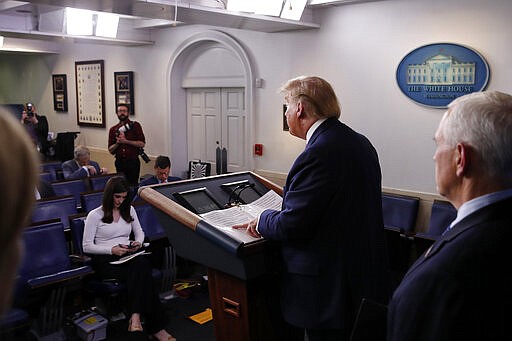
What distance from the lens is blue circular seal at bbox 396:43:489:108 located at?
4645mm

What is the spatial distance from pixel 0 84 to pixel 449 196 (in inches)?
492

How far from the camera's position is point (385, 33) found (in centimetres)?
523

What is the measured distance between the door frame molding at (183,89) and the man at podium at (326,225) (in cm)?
470

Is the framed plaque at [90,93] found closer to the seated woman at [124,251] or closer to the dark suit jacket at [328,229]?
the seated woman at [124,251]

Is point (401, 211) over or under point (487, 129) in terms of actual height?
under

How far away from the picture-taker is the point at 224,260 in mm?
1854

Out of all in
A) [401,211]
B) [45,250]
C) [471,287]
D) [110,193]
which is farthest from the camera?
[401,211]

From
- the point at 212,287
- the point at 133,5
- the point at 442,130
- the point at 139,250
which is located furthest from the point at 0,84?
the point at 442,130

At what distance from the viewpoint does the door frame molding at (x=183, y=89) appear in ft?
21.6

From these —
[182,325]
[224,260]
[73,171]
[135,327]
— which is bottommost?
[182,325]

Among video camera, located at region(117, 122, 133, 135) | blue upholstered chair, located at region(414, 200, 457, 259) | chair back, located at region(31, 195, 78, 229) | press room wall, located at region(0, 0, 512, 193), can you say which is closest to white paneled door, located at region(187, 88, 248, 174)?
press room wall, located at region(0, 0, 512, 193)

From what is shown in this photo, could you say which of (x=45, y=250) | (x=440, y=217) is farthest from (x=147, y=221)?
(x=440, y=217)

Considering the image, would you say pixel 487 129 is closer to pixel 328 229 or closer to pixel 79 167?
pixel 328 229

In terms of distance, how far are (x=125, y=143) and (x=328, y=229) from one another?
17.9 feet
